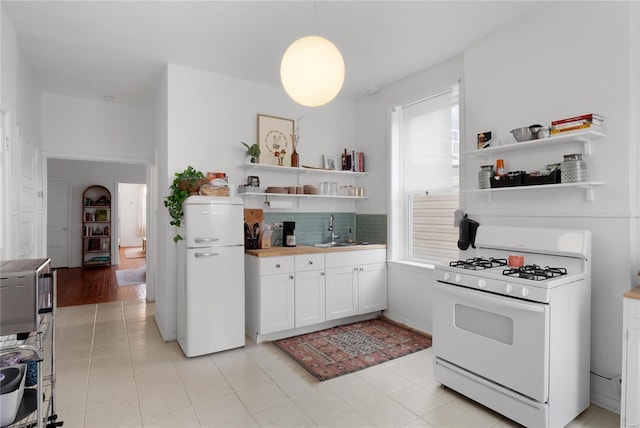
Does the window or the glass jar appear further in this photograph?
the window

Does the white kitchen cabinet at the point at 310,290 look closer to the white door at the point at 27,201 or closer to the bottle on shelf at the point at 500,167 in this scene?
the bottle on shelf at the point at 500,167

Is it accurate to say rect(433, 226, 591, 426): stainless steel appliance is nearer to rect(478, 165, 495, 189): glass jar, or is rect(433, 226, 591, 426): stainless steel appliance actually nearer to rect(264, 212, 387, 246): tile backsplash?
rect(478, 165, 495, 189): glass jar

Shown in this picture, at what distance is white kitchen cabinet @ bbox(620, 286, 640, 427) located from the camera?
6.23 feet

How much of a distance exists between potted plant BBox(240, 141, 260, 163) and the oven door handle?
239 centimetres

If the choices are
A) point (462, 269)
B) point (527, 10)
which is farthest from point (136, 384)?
point (527, 10)

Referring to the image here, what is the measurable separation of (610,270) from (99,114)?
5.80 meters

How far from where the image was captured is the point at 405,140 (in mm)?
4250

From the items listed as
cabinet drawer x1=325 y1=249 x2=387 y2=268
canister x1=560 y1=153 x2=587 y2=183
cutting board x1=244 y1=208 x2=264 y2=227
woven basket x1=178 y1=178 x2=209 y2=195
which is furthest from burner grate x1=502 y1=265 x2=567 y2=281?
woven basket x1=178 y1=178 x2=209 y2=195

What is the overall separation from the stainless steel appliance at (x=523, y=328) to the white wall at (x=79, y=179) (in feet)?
Answer: 28.7

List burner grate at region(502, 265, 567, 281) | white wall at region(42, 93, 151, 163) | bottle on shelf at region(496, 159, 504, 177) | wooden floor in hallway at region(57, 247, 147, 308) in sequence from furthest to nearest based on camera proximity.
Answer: wooden floor in hallway at region(57, 247, 147, 308), white wall at region(42, 93, 151, 163), bottle on shelf at region(496, 159, 504, 177), burner grate at region(502, 265, 567, 281)

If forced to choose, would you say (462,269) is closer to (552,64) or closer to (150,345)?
(552,64)

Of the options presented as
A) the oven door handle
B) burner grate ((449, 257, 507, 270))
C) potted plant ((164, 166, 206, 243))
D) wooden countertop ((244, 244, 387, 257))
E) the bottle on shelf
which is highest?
the bottle on shelf

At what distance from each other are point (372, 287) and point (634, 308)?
2557 mm

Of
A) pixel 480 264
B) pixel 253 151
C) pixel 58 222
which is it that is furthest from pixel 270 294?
pixel 58 222
